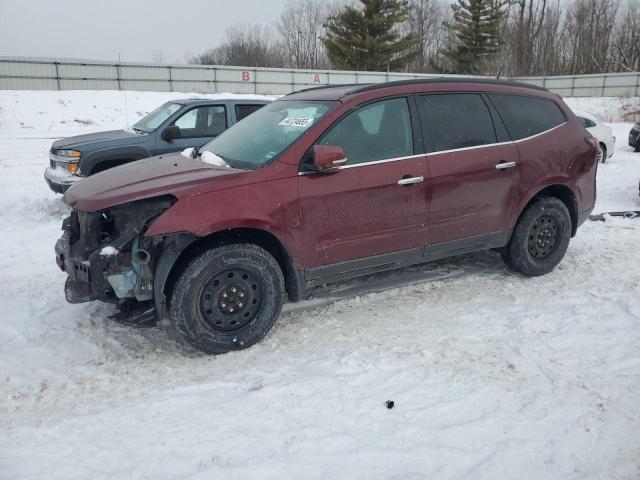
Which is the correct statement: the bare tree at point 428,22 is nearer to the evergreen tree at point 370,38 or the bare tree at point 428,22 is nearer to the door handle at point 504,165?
the evergreen tree at point 370,38

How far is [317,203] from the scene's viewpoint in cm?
381

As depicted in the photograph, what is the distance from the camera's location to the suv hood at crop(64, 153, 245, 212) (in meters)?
3.44

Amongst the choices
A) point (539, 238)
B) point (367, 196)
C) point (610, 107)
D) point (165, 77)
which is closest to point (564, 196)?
point (539, 238)

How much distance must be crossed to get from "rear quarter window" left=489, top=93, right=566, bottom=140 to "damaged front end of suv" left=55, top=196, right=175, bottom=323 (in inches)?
127

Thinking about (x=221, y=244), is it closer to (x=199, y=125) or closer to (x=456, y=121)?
(x=456, y=121)

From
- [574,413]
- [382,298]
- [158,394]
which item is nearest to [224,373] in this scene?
[158,394]

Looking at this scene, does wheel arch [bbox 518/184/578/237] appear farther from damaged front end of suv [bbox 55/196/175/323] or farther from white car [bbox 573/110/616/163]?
white car [bbox 573/110/616/163]

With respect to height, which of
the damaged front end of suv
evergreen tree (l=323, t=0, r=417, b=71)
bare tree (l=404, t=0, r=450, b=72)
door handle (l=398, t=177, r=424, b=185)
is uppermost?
bare tree (l=404, t=0, r=450, b=72)

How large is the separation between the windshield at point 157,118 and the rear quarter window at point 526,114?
5351 millimetres

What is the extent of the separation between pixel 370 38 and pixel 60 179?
39.5m

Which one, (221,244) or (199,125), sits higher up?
(199,125)

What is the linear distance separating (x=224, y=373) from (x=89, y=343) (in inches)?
47.4

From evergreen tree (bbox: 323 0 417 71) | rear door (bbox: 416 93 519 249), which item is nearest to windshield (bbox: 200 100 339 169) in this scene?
rear door (bbox: 416 93 519 249)

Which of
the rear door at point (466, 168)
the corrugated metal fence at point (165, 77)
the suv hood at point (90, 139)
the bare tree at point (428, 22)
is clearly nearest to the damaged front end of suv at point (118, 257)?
the rear door at point (466, 168)
